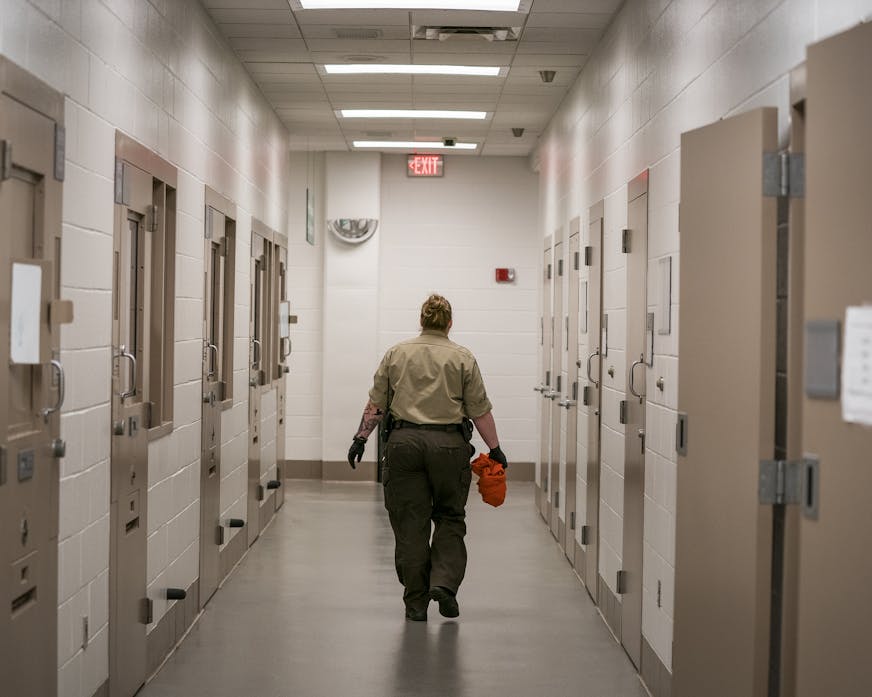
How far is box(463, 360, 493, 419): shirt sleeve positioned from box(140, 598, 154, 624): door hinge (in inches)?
72.5

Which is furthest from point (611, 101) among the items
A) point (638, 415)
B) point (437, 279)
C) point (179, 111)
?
point (437, 279)

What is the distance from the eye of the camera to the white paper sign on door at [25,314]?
9.81 ft

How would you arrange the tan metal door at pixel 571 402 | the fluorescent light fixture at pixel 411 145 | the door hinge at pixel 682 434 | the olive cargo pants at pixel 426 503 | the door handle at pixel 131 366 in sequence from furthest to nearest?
1. the fluorescent light fixture at pixel 411 145
2. the tan metal door at pixel 571 402
3. the olive cargo pants at pixel 426 503
4. the door handle at pixel 131 366
5. the door hinge at pixel 682 434

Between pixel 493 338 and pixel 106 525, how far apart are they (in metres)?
7.78

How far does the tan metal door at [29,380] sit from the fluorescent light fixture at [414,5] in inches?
109

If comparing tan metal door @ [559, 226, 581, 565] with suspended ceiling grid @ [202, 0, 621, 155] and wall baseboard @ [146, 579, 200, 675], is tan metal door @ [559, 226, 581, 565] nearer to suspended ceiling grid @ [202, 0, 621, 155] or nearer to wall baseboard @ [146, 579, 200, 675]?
suspended ceiling grid @ [202, 0, 621, 155]

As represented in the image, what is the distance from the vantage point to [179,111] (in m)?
5.33

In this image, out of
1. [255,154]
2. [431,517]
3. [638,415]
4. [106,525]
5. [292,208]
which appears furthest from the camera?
[292,208]

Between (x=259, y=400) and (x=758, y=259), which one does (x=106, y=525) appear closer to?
(x=758, y=259)

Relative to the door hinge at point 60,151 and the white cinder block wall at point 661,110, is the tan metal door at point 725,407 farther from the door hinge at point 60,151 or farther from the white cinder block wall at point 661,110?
the door hinge at point 60,151

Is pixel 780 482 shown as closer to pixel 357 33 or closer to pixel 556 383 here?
pixel 357 33

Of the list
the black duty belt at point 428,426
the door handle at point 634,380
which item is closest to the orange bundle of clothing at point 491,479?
the black duty belt at point 428,426

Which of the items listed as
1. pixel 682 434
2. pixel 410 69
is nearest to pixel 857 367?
pixel 682 434

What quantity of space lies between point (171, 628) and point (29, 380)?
7.59 feet
